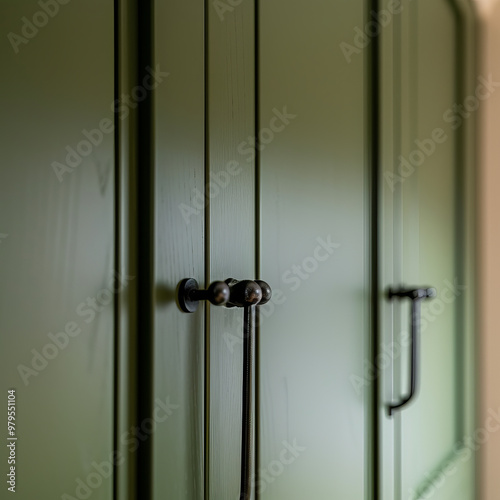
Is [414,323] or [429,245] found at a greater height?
[429,245]

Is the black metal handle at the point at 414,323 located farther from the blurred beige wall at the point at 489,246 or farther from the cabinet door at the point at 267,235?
the blurred beige wall at the point at 489,246

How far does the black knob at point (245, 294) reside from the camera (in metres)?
0.54

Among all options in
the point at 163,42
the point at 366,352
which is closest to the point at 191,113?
the point at 163,42

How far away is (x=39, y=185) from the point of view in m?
0.40

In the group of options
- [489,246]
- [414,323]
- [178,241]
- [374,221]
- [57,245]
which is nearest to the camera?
[57,245]

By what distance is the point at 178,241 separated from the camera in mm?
522

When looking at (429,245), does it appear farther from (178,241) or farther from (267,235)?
(178,241)

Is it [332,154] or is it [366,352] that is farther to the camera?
[366,352]

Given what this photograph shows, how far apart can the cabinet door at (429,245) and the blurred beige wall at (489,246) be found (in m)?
0.06

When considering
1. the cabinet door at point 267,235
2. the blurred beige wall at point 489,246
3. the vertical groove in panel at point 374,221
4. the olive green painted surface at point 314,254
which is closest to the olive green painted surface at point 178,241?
the cabinet door at point 267,235

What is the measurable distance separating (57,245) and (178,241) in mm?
126

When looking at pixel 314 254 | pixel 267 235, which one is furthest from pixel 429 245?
pixel 267 235

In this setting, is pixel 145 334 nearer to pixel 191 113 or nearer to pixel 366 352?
pixel 191 113

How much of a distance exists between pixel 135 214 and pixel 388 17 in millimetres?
645
